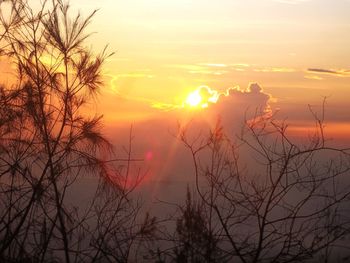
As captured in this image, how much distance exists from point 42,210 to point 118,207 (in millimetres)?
916

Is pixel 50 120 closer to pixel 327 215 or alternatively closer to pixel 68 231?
pixel 68 231

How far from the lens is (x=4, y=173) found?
7.45 meters

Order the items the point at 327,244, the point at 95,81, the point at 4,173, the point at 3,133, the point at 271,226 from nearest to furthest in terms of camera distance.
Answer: the point at 327,244, the point at 271,226, the point at 4,173, the point at 3,133, the point at 95,81

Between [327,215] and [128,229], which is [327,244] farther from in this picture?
[128,229]

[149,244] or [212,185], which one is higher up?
[212,185]

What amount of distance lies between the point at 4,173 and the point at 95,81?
205 centimetres

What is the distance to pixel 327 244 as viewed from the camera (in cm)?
652

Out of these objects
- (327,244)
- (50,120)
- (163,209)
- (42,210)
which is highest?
(50,120)

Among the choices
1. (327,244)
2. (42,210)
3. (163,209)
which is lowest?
(327,244)

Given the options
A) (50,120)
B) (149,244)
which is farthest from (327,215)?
(50,120)

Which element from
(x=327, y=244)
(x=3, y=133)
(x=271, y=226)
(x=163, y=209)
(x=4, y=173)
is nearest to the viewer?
(x=327, y=244)

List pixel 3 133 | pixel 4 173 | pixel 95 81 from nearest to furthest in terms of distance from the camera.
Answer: pixel 4 173
pixel 3 133
pixel 95 81

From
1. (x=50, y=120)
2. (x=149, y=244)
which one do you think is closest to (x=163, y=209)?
(x=149, y=244)

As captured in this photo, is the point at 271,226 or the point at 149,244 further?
the point at 149,244
